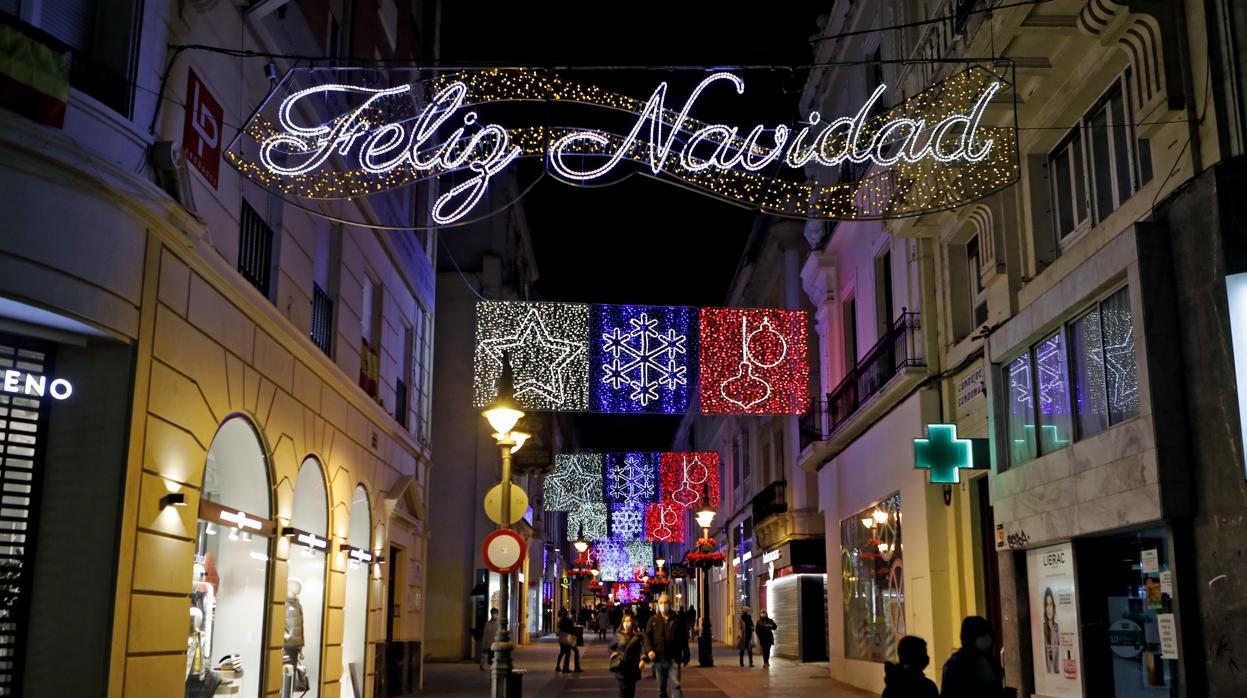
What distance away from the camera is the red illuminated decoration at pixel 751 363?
22.6m

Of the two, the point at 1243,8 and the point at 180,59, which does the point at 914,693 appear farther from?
the point at 180,59

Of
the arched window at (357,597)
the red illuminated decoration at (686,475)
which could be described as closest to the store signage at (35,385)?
the arched window at (357,597)

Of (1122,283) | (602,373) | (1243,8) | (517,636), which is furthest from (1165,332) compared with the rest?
(517,636)

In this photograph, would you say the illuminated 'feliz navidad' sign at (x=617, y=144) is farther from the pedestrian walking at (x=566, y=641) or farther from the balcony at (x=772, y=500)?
the balcony at (x=772, y=500)

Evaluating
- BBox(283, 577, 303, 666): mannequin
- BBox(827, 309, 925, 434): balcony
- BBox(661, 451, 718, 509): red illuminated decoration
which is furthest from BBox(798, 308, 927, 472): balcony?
BBox(661, 451, 718, 509): red illuminated decoration

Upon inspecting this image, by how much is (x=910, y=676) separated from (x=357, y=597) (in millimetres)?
13764

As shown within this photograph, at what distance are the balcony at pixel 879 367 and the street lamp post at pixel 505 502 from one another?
705 centimetres

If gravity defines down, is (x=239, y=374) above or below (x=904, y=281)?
below

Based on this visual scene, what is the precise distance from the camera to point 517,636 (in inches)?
1842

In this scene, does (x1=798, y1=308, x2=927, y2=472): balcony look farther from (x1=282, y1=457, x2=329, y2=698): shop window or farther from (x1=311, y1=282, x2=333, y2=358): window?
(x1=282, y1=457, x2=329, y2=698): shop window

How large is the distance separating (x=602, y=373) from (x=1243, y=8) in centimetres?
1437

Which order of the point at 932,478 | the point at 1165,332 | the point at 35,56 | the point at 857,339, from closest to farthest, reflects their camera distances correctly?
1. the point at 35,56
2. the point at 1165,332
3. the point at 932,478
4. the point at 857,339

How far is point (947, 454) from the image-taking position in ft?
53.0

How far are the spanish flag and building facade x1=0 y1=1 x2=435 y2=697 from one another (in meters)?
0.02
